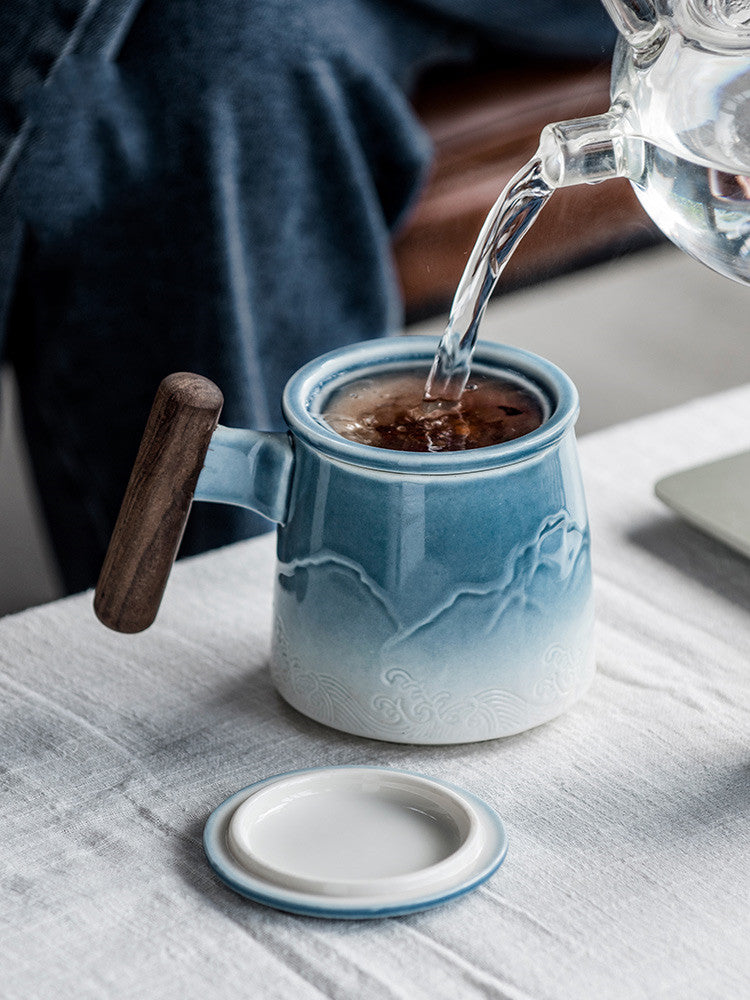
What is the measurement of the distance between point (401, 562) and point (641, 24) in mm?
212

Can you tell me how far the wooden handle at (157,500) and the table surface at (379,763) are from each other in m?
0.05

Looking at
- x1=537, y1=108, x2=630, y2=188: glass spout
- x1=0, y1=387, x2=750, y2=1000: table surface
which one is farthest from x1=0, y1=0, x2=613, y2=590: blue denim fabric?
x1=537, y1=108, x2=630, y2=188: glass spout

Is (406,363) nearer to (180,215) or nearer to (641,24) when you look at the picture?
(641,24)

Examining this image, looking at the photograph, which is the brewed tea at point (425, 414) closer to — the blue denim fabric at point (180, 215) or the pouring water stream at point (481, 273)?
the pouring water stream at point (481, 273)

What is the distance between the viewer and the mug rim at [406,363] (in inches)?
18.1

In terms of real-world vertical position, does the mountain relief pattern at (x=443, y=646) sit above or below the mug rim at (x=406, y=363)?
below

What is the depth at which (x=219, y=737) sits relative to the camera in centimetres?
51

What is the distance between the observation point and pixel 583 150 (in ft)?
1.53

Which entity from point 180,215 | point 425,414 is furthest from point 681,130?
point 180,215

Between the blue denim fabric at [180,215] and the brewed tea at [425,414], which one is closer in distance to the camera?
the brewed tea at [425,414]

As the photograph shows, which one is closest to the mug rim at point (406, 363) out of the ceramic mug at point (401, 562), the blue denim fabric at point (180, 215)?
the ceramic mug at point (401, 562)

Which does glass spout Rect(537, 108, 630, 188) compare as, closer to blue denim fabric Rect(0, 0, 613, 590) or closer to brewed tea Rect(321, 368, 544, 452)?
brewed tea Rect(321, 368, 544, 452)

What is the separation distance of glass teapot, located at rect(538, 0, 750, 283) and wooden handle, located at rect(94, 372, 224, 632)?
156 mm

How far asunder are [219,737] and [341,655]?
2.5 inches
